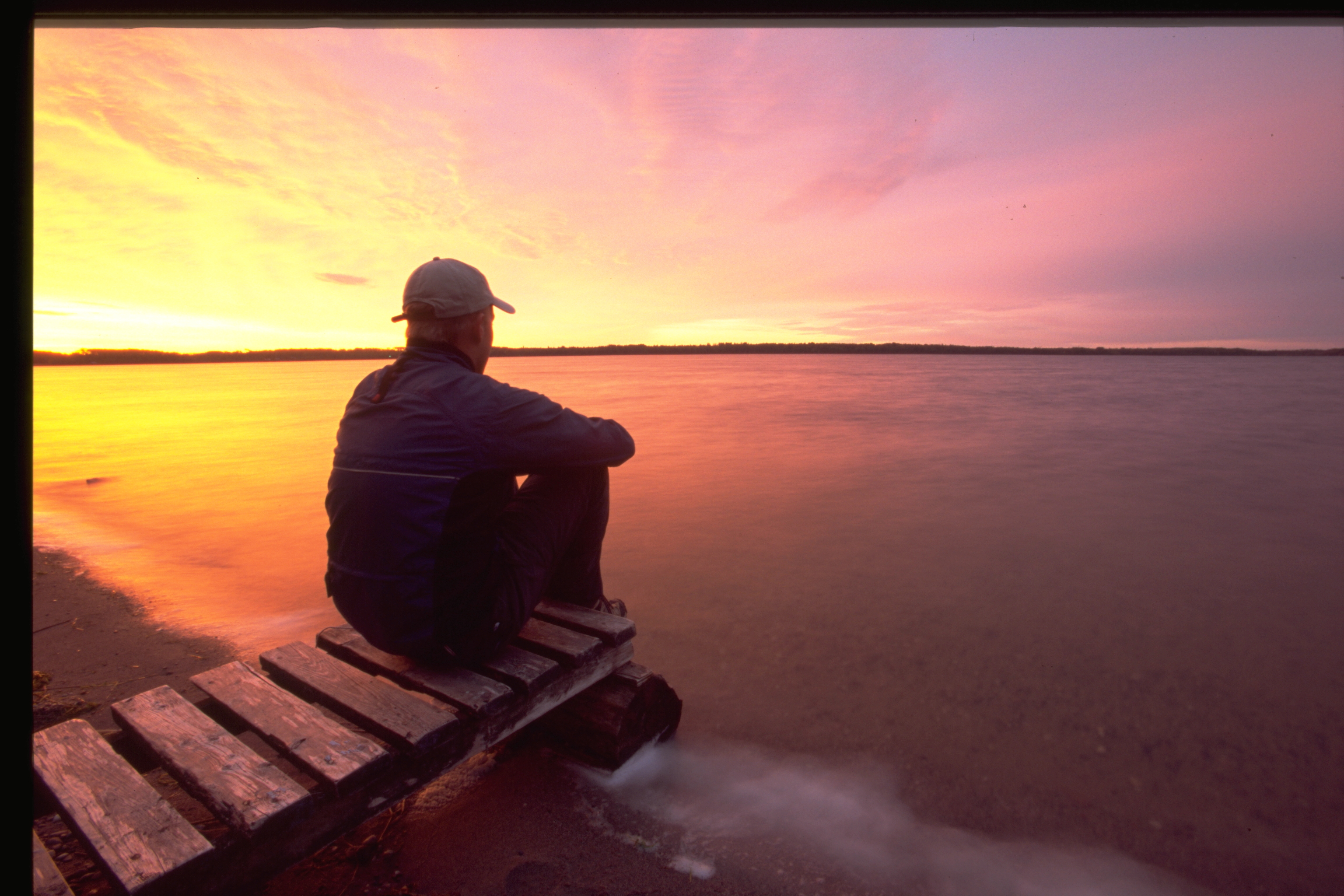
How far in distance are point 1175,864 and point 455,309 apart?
10.6ft

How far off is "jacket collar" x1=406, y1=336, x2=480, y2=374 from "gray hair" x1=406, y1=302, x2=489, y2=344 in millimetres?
18

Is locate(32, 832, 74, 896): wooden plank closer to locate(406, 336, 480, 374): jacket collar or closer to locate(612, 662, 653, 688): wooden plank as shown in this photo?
locate(406, 336, 480, 374): jacket collar

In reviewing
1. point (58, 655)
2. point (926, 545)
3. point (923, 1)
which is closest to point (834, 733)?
point (923, 1)

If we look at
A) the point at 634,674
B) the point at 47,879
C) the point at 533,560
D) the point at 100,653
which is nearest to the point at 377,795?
the point at 47,879

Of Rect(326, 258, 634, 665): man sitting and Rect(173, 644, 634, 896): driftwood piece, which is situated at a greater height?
Rect(326, 258, 634, 665): man sitting

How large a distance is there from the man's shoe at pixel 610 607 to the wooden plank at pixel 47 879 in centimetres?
172

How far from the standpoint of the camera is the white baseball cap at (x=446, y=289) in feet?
7.19

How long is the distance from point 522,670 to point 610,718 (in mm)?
530

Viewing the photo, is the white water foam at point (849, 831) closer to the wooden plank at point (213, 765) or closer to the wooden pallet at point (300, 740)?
the wooden pallet at point (300, 740)

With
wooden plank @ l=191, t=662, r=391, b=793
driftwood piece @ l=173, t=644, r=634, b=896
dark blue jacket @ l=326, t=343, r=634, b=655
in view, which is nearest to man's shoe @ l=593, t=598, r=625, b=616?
driftwood piece @ l=173, t=644, r=634, b=896

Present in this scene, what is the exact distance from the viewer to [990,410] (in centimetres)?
1867

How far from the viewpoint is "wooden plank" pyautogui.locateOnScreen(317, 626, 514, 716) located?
6.38 feet

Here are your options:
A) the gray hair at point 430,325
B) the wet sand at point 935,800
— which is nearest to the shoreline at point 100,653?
the wet sand at point 935,800

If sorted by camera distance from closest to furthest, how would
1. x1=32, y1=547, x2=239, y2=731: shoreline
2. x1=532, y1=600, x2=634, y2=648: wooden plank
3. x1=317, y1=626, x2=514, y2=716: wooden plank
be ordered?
x1=317, y1=626, x2=514, y2=716: wooden plank, x1=532, y1=600, x2=634, y2=648: wooden plank, x1=32, y1=547, x2=239, y2=731: shoreline
